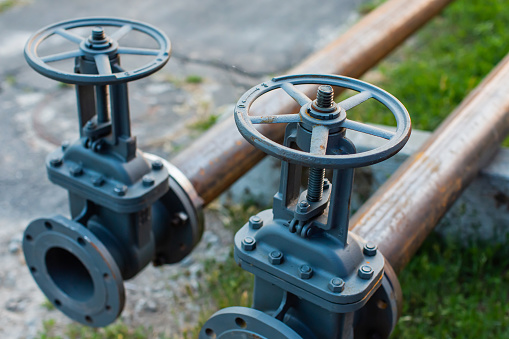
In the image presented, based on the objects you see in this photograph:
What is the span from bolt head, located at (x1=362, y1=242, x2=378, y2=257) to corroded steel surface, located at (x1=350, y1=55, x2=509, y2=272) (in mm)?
252

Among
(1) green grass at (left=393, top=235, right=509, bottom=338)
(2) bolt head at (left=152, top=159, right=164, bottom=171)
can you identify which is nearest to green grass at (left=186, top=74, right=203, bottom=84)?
(1) green grass at (left=393, top=235, right=509, bottom=338)

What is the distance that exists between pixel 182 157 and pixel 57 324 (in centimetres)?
89

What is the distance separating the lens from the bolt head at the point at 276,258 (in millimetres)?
1556

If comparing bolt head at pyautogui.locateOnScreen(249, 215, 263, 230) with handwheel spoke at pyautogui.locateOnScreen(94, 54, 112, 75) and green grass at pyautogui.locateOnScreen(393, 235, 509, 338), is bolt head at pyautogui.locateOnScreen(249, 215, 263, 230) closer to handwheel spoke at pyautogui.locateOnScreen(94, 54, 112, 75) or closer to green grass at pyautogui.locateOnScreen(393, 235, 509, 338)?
handwheel spoke at pyautogui.locateOnScreen(94, 54, 112, 75)

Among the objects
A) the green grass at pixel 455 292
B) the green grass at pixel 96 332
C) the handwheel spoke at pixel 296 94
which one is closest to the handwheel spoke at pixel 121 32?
the handwheel spoke at pixel 296 94

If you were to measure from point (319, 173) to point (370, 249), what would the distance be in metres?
0.27

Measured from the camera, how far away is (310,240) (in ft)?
5.09

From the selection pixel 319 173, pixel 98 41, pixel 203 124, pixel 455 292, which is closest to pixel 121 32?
pixel 98 41

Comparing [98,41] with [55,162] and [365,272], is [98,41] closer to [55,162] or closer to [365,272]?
[55,162]

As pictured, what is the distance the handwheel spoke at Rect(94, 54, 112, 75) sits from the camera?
1783mm

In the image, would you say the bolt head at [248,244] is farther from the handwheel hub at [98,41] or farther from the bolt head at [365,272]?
the handwheel hub at [98,41]

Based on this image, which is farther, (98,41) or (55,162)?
(55,162)

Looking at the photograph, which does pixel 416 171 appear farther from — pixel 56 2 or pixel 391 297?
pixel 56 2

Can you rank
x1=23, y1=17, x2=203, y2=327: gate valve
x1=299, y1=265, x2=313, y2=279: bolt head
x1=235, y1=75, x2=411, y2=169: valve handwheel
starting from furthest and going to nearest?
x1=23, y1=17, x2=203, y2=327: gate valve, x1=299, y1=265, x2=313, y2=279: bolt head, x1=235, y1=75, x2=411, y2=169: valve handwheel
